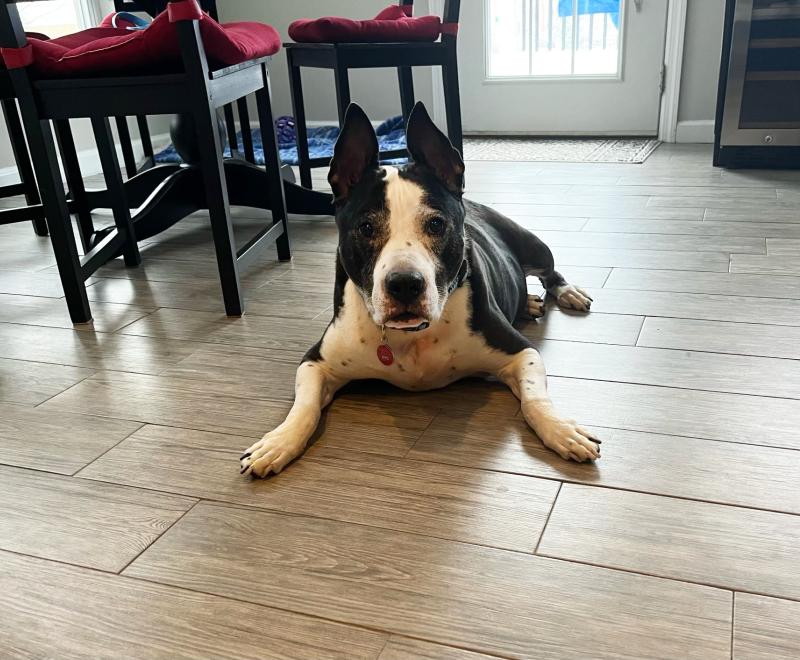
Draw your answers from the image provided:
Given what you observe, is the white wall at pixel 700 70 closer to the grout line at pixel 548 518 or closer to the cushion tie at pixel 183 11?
the cushion tie at pixel 183 11

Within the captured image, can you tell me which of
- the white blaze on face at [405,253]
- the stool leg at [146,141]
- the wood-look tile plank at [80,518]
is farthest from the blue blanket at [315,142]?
the wood-look tile plank at [80,518]

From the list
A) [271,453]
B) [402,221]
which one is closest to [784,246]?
[402,221]

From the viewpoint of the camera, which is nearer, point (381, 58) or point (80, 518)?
point (80, 518)

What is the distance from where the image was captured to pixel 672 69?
405cm

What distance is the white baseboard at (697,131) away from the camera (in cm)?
411

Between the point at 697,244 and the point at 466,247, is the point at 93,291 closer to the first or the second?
the point at 466,247

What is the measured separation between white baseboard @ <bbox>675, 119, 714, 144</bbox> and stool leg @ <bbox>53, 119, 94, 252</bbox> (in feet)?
10.00

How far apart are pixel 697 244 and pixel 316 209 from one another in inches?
56.4

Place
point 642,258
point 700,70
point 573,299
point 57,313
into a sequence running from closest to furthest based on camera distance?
point 573,299, point 57,313, point 642,258, point 700,70

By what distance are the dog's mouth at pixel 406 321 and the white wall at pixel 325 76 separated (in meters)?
3.53

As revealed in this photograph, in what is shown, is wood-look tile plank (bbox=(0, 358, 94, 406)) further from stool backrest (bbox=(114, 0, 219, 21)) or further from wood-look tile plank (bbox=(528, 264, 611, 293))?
stool backrest (bbox=(114, 0, 219, 21))

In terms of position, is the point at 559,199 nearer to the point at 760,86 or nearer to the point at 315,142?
the point at 760,86

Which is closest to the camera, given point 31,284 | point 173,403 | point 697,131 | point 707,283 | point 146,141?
point 173,403

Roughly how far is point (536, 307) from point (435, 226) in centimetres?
69
